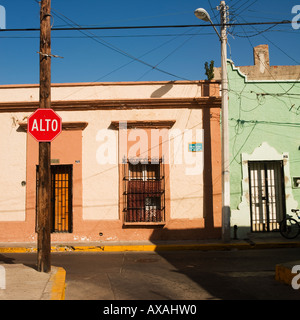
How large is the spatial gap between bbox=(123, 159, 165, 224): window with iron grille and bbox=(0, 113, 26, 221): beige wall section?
→ 12.1ft

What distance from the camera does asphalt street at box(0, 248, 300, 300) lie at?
6406 mm

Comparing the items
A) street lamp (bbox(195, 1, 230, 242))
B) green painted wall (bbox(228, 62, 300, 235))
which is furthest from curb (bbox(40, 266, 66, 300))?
green painted wall (bbox(228, 62, 300, 235))

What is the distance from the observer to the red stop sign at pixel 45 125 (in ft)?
25.3

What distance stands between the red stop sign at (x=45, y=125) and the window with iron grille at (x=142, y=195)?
5150mm

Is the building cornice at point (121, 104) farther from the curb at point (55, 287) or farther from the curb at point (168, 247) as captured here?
the curb at point (55, 287)

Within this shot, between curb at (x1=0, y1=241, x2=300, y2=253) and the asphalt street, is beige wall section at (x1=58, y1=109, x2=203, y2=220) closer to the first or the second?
curb at (x1=0, y1=241, x2=300, y2=253)

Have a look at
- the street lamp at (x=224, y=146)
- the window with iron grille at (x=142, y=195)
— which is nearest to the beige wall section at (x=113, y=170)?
the window with iron grille at (x=142, y=195)

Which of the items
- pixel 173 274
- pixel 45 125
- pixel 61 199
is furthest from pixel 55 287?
pixel 61 199

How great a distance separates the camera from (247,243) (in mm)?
11641

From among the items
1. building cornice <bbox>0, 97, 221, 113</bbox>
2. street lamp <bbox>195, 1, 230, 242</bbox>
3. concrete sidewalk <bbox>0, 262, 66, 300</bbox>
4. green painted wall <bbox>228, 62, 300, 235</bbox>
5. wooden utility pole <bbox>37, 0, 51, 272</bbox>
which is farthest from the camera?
green painted wall <bbox>228, 62, 300, 235</bbox>

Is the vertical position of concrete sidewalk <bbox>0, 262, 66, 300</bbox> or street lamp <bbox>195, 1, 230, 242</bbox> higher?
street lamp <bbox>195, 1, 230, 242</bbox>

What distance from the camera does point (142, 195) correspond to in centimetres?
1274

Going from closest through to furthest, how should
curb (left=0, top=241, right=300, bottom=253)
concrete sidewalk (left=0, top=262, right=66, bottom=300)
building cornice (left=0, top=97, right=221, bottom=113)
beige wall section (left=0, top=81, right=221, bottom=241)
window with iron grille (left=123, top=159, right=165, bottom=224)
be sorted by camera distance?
1. concrete sidewalk (left=0, top=262, right=66, bottom=300)
2. curb (left=0, top=241, right=300, bottom=253)
3. beige wall section (left=0, top=81, right=221, bottom=241)
4. window with iron grille (left=123, top=159, right=165, bottom=224)
5. building cornice (left=0, top=97, right=221, bottom=113)
